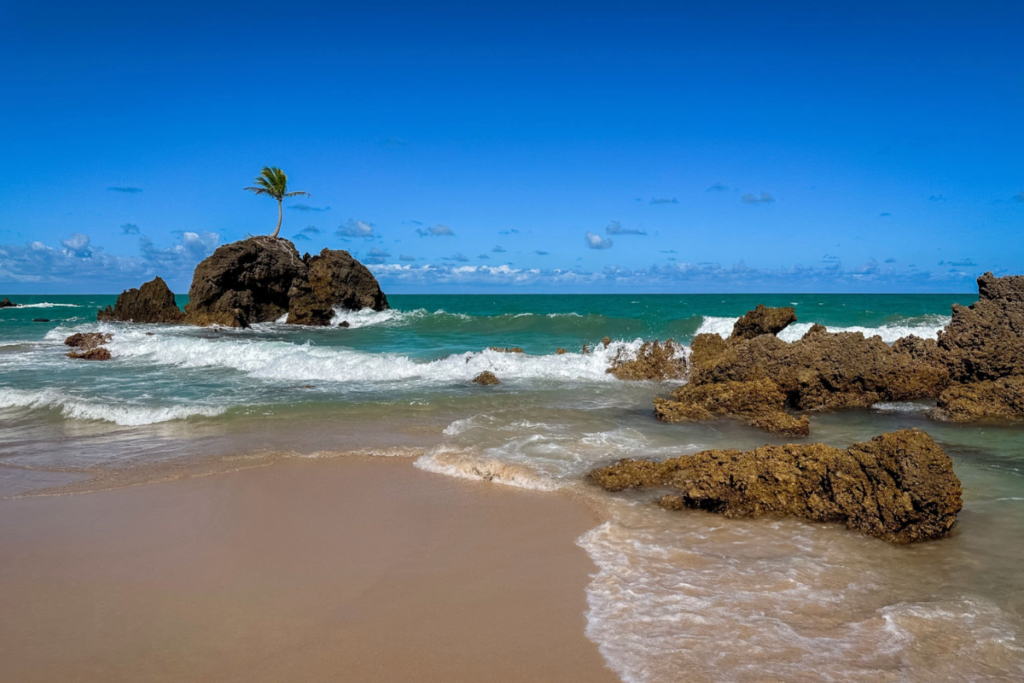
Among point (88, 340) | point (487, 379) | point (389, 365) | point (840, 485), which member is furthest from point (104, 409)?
point (88, 340)

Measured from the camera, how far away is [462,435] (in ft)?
27.0

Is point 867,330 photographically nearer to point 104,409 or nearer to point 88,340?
point 104,409

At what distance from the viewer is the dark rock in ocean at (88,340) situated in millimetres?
20469

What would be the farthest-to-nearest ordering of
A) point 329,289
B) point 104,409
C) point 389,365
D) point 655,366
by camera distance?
point 329,289 → point 389,365 → point 655,366 → point 104,409

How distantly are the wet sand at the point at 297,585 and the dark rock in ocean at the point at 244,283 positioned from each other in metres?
25.9

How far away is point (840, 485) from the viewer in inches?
201

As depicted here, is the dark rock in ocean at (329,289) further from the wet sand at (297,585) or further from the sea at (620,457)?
the wet sand at (297,585)

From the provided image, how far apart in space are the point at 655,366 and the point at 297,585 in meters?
10.5

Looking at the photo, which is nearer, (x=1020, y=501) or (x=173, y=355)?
(x=1020, y=501)

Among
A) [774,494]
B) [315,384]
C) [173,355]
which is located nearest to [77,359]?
[173,355]

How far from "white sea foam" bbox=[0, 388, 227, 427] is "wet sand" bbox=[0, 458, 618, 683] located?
12.7ft

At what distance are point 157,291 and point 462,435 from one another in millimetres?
30705

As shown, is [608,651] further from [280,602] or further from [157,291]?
[157,291]

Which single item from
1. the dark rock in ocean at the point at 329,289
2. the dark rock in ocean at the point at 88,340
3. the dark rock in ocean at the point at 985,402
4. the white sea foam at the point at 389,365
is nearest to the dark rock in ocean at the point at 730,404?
the dark rock in ocean at the point at 985,402
